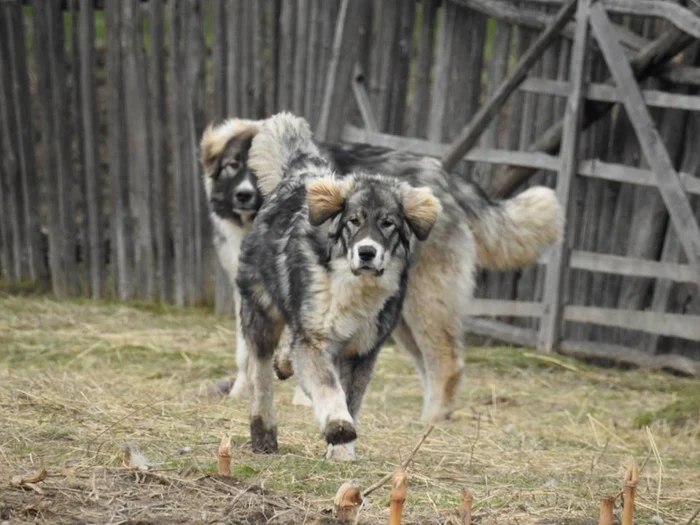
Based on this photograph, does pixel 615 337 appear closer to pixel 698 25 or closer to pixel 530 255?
pixel 530 255

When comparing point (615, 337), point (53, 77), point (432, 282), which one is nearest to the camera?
point (432, 282)

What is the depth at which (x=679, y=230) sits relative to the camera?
9.45 meters

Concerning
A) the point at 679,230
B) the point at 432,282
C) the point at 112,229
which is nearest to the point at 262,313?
the point at 432,282

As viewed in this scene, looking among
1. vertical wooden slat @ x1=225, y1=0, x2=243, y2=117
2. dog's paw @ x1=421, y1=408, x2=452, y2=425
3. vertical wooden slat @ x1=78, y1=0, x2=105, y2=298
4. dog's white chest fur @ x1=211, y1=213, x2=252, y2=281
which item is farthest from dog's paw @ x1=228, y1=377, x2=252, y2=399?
vertical wooden slat @ x1=78, y1=0, x2=105, y2=298

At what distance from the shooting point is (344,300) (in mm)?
6184

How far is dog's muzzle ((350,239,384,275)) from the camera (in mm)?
6074

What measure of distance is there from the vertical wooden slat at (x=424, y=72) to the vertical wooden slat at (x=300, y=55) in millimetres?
1150

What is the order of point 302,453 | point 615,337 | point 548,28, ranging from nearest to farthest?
1. point 302,453
2. point 548,28
3. point 615,337

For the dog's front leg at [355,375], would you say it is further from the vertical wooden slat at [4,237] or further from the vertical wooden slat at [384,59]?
the vertical wooden slat at [4,237]

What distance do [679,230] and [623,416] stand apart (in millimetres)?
1545

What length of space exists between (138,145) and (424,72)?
3031 millimetres

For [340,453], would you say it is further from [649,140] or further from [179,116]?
[179,116]

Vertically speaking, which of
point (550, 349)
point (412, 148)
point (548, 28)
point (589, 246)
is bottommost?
point (550, 349)

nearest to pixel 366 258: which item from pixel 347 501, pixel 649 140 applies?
pixel 347 501
